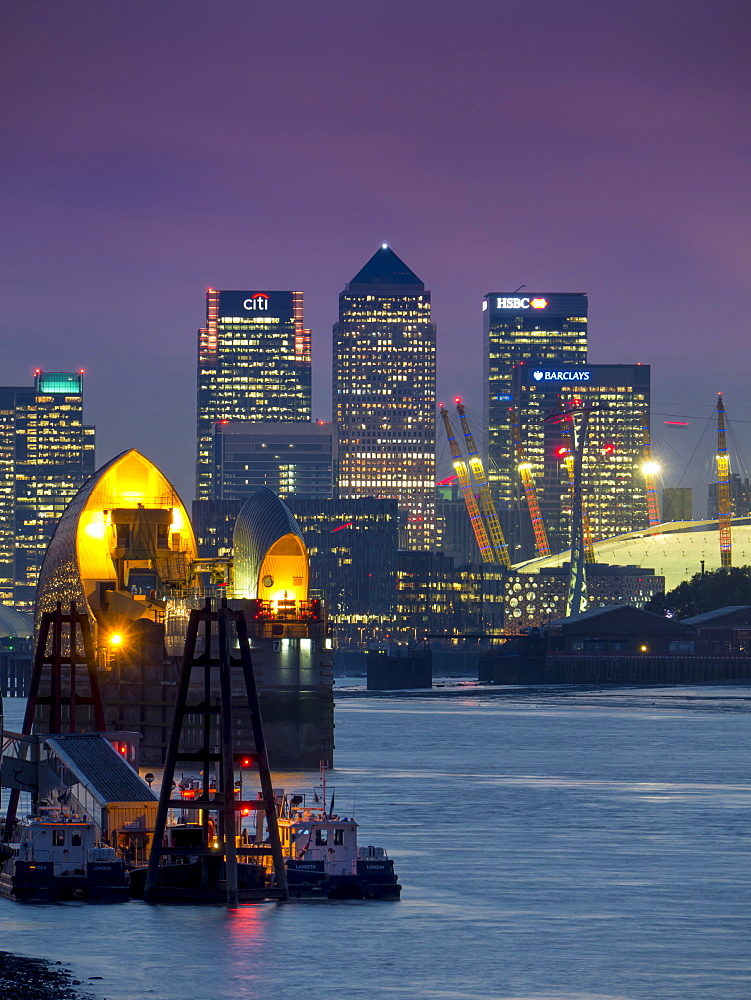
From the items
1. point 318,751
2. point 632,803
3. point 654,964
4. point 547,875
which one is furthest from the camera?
point 318,751

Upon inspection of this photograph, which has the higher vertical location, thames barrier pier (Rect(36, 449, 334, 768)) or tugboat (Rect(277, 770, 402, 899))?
thames barrier pier (Rect(36, 449, 334, 768))

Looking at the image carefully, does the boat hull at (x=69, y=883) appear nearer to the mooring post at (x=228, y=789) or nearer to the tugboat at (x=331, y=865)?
the mooring post at (x=228, y=789)

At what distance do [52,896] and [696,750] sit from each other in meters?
79.9

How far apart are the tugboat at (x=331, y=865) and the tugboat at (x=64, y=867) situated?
5420 mm

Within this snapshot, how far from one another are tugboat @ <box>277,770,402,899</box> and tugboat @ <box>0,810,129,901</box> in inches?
213

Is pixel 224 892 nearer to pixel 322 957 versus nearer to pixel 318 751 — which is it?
pixel 322 957

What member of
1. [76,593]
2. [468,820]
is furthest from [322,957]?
[76,593]

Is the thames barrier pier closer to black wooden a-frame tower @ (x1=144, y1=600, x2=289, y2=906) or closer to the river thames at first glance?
the river thames

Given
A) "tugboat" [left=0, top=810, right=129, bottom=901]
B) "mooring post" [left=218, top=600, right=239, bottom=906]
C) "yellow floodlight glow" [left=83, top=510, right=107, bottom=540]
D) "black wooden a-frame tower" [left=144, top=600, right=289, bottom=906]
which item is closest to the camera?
"mooring post" [left=218, top=600, right=239, bottom=906]

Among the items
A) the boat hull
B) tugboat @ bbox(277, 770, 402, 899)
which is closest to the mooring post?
tugboat @ bbox(277, 770, 402, 899)

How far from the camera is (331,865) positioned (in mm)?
68750

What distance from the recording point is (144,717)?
110625 mm

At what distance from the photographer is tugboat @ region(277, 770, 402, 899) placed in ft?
223

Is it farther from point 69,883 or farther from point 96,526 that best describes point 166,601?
point 69,883
